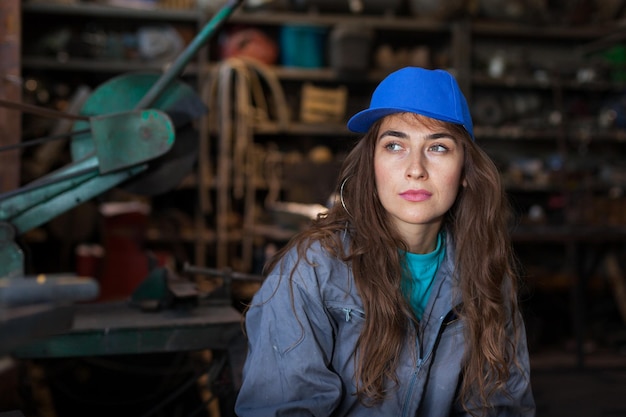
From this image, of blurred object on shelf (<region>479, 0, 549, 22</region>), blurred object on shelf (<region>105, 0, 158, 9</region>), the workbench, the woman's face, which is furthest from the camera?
blurred object on shelf (<region>479, 0, 549, 22</region>)

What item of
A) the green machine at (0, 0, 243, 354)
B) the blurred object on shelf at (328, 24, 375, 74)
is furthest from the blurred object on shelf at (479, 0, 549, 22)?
the green machine at (0, 0, 243, 354)

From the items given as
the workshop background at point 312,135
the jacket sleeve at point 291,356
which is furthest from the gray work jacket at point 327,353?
the workshop background at point 312,135

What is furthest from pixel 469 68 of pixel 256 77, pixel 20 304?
pixel 20 304

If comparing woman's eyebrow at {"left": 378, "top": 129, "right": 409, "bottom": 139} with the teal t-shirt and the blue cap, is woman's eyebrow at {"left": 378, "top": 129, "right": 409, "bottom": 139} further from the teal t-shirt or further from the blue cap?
the teal t-shirt

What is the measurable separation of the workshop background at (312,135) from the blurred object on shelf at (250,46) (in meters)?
0.02

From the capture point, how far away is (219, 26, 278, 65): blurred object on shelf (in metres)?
6.21

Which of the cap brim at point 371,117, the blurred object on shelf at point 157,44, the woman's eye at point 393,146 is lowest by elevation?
the woman's eye at point 393,146

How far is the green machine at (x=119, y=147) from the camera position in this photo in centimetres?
238

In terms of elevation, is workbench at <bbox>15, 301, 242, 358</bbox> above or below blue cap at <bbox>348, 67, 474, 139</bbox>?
below

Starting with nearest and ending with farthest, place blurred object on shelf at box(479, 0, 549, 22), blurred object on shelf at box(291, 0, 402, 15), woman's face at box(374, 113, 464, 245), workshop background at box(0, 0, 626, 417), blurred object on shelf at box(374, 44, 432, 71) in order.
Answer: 1. woman's face at box(374, 113, 464, 245)
2. workshop background at box(0, 0, 626, 417)
3. blurred object on shelf at box(291, 0, 402, 15)
4. blurred object on shelf at box(374, 44, 432, 71)
5. blurred object on shelf at box(479, 0, 549, 22)

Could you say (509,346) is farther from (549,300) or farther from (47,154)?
(549,300)

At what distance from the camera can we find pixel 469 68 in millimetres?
6516

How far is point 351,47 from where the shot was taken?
607 cm

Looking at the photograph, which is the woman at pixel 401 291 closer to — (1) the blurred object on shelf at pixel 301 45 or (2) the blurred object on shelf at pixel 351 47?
(2) the blurred object on shelf at pixel 351 47
